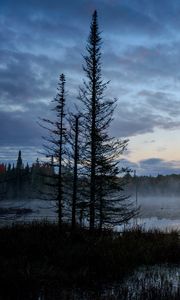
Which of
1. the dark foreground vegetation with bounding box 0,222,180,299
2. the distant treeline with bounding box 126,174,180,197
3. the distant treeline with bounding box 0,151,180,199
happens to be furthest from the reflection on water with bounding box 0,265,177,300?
the distant treeline with bounding box 126,174,180,197

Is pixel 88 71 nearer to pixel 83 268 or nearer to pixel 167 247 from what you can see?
pixel 167 247

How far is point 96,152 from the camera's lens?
22.9m

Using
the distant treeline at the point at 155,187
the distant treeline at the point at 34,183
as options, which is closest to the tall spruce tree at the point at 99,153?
the distant treeline at the point at 34,183

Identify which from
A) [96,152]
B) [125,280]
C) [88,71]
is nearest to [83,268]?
[125,280]

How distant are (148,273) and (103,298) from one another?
11.1 ft

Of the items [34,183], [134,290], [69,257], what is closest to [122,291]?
[134,290]

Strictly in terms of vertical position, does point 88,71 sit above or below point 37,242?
above

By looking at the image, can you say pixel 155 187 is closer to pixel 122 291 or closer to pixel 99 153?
pixel 99 153

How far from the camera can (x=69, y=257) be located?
12.4 metres

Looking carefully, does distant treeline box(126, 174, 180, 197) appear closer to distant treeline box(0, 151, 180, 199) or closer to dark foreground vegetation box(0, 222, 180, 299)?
distant treeline box(0, 151, 180, 199)

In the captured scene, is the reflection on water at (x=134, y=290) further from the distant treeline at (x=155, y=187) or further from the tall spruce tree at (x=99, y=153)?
the distant treeline at (x=155, y=187)

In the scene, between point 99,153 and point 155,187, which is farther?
point 155,187

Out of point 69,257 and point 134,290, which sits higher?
point 69,257

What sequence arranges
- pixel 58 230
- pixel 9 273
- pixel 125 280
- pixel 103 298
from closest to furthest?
pixel 103 298, pixel 9 273, pixel 125 280, pixel 58 230
